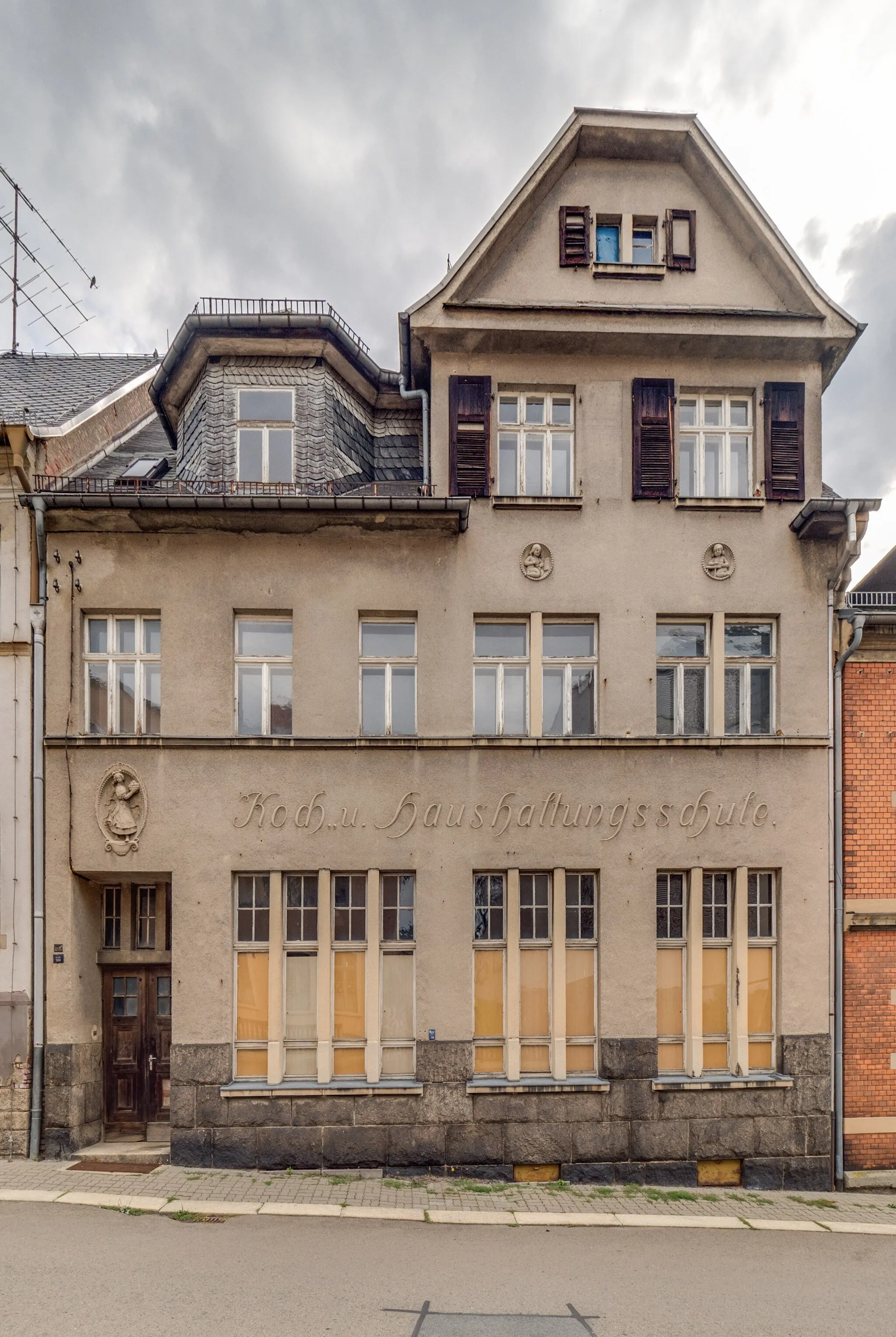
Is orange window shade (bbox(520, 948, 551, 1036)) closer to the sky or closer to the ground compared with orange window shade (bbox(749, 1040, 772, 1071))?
closer to the sky

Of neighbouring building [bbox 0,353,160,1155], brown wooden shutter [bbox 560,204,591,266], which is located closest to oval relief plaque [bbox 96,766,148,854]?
neighbouring building [bbox 0,353,160,1155]

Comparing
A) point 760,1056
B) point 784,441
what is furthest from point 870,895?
point 784,441

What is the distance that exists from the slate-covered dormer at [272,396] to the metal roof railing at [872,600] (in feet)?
22.1

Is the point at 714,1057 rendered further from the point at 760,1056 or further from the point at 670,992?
the point at 670,992

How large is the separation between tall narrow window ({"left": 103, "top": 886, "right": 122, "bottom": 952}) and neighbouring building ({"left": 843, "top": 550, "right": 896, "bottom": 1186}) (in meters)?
10.3

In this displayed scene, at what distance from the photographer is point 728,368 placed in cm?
Answer: 1116

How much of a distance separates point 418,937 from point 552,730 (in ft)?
11.1

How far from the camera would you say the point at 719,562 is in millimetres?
10875

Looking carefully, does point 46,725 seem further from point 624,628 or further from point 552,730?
point 624,628

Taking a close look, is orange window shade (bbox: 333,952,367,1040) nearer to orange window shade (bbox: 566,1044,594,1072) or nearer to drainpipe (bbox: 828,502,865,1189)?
orange window shade (bbox: 566,1044,594,1072)

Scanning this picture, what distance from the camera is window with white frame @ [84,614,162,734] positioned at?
1055 cm

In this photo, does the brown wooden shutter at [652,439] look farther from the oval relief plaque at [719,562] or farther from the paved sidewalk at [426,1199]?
the paved sidewalk at [426,1199]

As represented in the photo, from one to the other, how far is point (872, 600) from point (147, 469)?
1174 centimetres

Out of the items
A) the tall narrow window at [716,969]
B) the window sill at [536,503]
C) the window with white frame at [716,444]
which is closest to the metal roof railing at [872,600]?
the window with white frame at [716,444]
